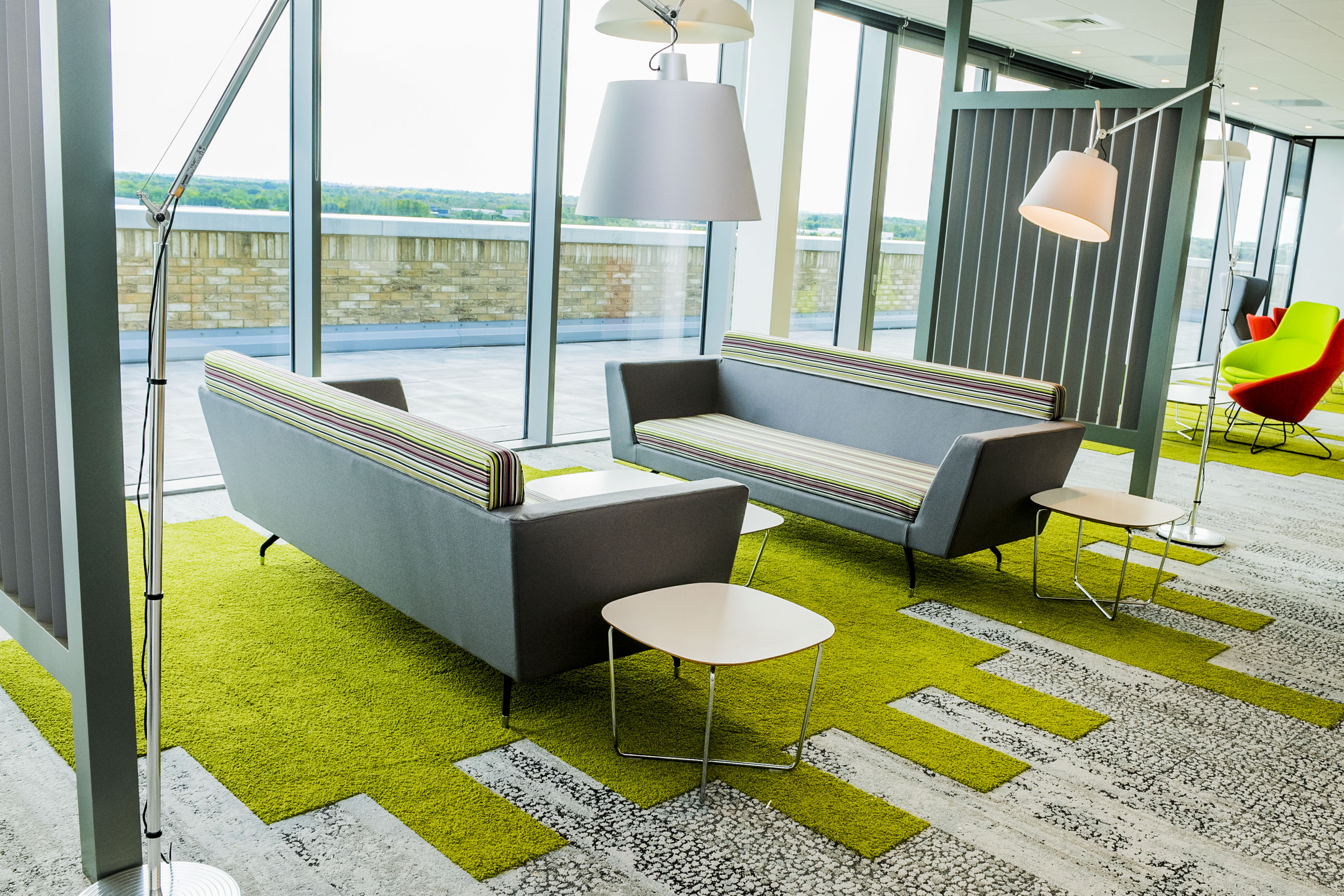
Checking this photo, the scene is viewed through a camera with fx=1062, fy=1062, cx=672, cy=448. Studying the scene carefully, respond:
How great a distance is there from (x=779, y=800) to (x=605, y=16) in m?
2.06

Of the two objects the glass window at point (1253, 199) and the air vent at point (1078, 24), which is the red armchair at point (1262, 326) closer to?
the air vent at point (1078, 24)

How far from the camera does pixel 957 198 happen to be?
249 inches

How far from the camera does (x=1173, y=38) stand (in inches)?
316

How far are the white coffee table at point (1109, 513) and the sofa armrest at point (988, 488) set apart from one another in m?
0.09

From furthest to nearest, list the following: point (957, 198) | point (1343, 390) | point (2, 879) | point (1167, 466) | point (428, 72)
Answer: point (1343, 390) < point (1167, 466) < point (957, 198) < point (428, 72) < point (2, 879)

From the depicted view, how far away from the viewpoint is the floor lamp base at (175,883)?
6.78ft

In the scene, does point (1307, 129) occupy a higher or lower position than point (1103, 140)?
higher

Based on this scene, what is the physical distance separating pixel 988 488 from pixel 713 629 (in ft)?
5.86

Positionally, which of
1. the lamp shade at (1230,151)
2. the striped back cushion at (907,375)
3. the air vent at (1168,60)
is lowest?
the striped back cushion at (907,375)

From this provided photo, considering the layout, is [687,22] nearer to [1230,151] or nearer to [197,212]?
[197,212]

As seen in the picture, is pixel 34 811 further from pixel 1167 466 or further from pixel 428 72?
pixel 1167 466

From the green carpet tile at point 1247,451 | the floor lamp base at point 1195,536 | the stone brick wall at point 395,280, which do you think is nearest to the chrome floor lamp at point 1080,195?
the floor lamp base at point 1195,536

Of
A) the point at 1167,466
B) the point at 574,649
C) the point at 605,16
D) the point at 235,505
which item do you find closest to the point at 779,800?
the point at 574,649

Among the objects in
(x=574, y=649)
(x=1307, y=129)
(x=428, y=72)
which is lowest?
(x=574, y=649)
